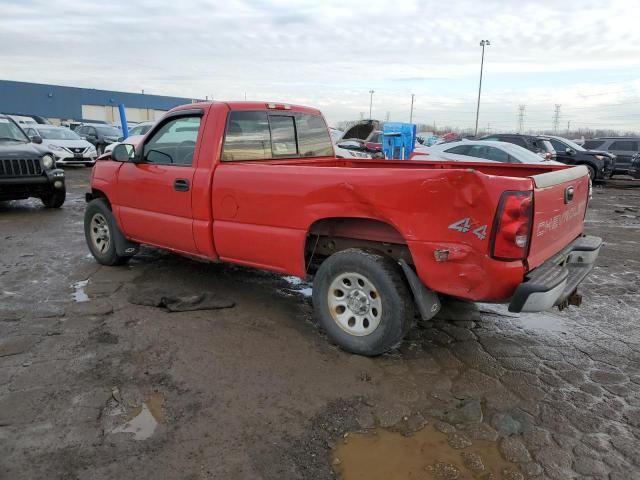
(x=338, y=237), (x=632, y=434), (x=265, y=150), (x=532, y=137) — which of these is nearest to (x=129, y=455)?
(x=338, y=237)

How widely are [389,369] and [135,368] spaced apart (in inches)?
73.0

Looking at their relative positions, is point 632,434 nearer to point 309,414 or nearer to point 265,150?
point 309,414

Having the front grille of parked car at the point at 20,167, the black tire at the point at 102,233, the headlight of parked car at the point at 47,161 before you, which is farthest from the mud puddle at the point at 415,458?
the headlight of parked car at the point at 47,161

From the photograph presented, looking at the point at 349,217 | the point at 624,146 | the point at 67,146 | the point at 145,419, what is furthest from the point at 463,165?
the point at 624,146

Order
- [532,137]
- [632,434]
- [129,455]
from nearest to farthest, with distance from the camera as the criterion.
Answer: [129,455] < [632,434] < [532,137]

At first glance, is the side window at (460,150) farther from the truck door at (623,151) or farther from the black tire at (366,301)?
the truck door at (623,151)

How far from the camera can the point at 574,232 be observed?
4.43 m

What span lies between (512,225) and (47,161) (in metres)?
9.53

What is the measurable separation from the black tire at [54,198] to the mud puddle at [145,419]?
832 centimetres

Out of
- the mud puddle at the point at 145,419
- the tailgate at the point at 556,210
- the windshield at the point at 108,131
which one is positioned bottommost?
the mud puddle at the point at 145,419

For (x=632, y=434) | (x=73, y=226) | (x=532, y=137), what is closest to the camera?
(x=632, y=434)

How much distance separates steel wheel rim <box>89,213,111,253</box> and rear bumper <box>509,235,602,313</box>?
4939 mm

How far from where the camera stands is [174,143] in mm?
5227

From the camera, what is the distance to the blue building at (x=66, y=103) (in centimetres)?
5816
